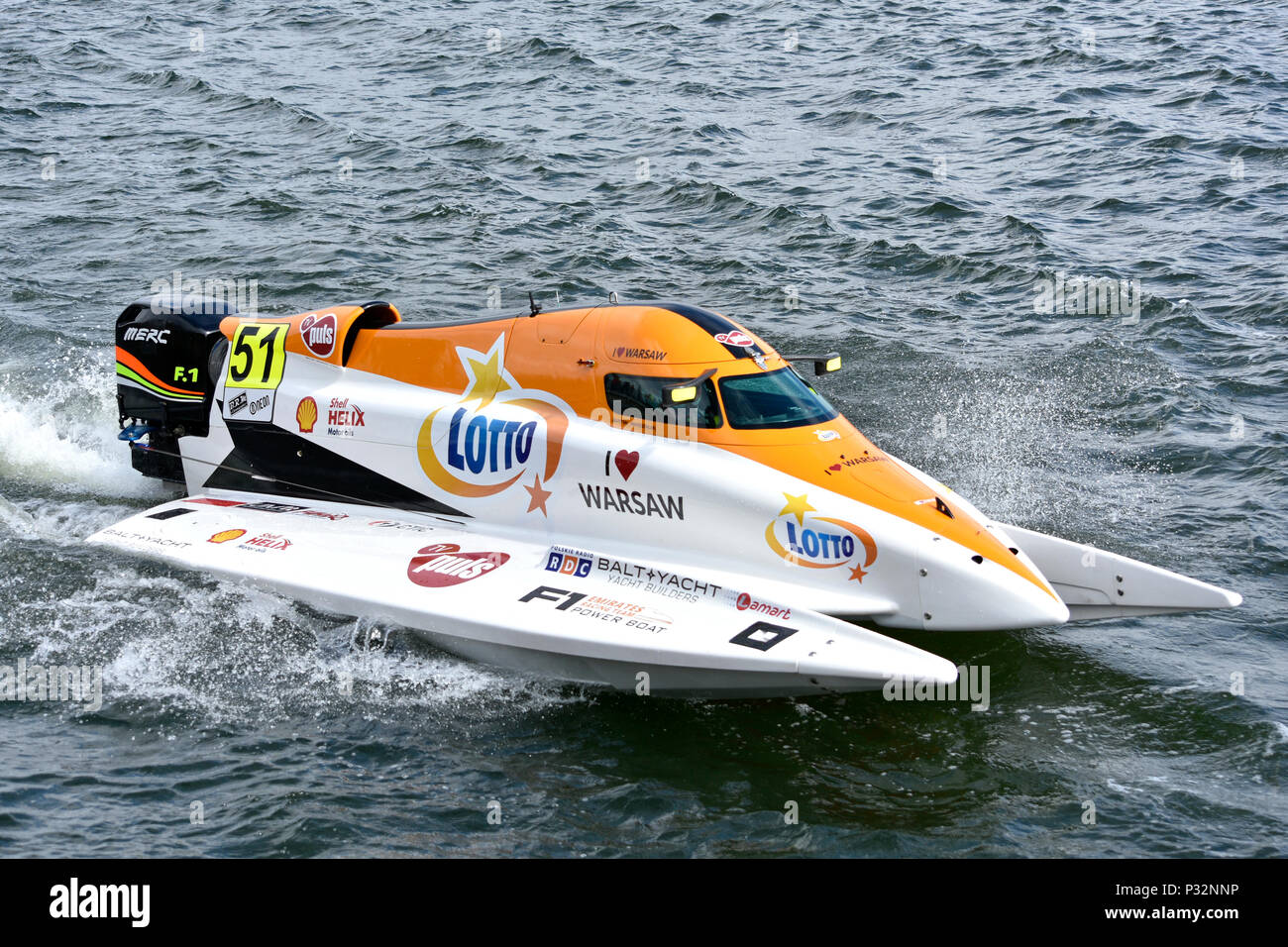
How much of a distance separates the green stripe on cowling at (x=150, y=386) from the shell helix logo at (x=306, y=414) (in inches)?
44.5

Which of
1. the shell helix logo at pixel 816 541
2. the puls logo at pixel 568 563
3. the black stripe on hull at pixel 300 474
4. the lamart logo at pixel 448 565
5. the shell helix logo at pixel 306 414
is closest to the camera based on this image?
the shell helix logo at pixel 816 541

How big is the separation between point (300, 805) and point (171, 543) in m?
3.19

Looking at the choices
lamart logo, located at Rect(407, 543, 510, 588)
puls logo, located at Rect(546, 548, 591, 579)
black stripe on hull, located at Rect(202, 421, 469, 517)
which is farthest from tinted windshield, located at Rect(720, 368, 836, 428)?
black stripe on hull, located at Rect(202, 421, 469, 517)

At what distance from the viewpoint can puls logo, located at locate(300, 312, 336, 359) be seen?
9.95m

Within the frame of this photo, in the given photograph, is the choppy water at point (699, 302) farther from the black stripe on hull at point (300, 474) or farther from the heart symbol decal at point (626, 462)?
the heart symbol decal at point (626, 462)

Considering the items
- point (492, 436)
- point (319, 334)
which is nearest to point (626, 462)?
point (492, 436)

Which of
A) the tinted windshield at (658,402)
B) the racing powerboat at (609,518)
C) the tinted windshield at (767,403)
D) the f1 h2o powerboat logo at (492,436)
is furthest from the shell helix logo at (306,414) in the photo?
the tinted windshield at (767,403)

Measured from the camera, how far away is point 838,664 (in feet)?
23.3

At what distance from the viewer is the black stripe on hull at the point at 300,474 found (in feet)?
31.2

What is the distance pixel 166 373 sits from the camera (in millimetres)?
10664

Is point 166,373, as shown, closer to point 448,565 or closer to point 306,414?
point 306,414

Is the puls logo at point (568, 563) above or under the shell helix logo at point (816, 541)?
under

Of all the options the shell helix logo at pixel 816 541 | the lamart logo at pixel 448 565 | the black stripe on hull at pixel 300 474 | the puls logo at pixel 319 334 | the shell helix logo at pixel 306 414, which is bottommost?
the lamart logo at pixel 448 565

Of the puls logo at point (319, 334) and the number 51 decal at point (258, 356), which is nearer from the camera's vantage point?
the puls logo at point (319, 334)
